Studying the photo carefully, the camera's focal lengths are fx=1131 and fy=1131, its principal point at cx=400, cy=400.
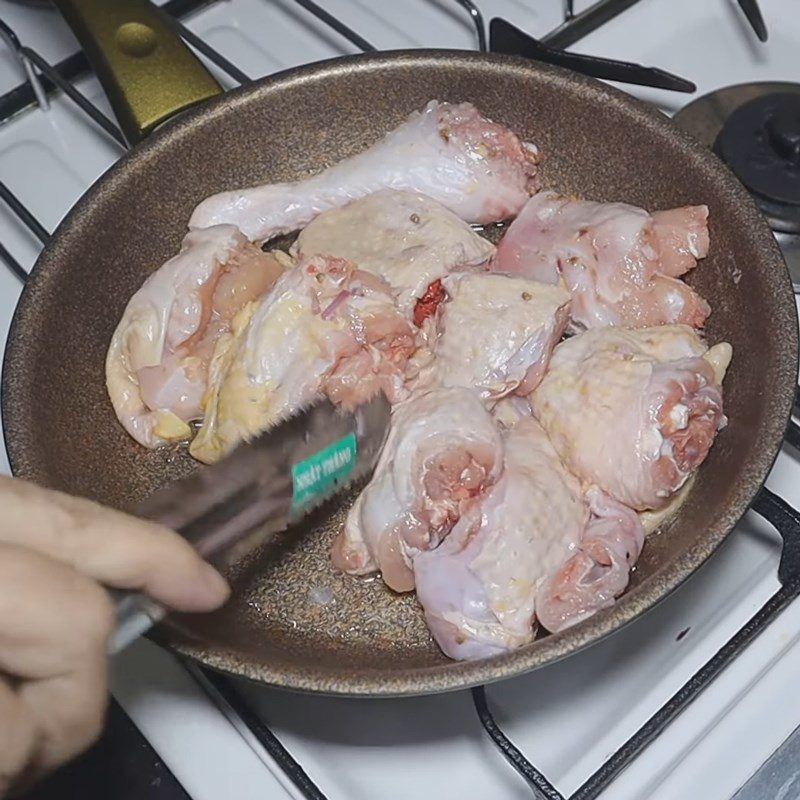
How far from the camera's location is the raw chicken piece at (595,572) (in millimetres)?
840

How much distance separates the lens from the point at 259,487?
0.78 m

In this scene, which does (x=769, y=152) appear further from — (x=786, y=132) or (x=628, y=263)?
(x=628, y=263)

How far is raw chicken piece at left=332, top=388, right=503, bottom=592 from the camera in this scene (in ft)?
2.91

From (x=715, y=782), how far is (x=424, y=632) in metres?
0.26

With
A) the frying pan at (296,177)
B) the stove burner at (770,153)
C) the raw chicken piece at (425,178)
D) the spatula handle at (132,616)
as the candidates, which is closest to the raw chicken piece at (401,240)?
the raw chicken piece at (425,178)

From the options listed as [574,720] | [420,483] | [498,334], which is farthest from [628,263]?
[574,720]

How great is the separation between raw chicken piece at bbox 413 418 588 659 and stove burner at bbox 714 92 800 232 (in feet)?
1.16

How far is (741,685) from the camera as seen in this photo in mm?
848

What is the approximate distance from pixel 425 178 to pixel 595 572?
0.44 metres

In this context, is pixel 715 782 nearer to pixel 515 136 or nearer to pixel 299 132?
pixel 515 136

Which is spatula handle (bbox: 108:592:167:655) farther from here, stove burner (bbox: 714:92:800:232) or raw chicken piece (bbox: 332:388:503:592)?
stove burner (bbox: 714:92:800:232)

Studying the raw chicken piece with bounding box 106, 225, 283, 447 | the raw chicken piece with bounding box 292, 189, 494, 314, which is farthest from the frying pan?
the raw chicken piece with bounding box 292, 189, 494, 314

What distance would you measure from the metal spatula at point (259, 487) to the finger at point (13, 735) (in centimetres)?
7

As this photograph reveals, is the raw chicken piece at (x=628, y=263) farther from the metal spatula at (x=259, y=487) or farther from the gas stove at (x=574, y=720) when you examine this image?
the metal spatula at (x=259, y=487)
